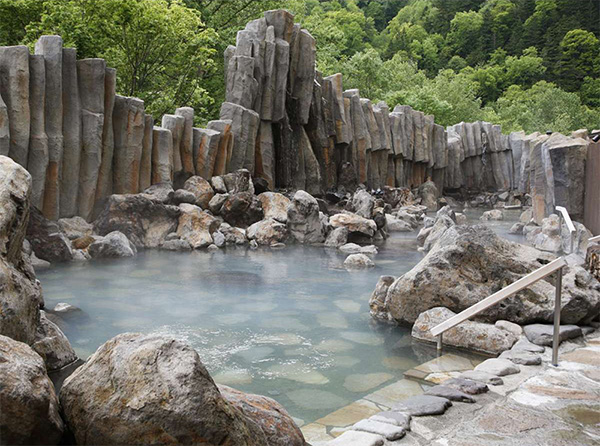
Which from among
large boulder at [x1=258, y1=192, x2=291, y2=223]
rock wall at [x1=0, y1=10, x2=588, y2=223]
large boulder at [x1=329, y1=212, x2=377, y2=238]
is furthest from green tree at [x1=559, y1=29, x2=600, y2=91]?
large boulder at [x1=258, y1=192, x2=291, y2=223]

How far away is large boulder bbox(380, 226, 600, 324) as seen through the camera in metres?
6.83

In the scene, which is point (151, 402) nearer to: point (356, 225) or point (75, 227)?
point (75, 227)

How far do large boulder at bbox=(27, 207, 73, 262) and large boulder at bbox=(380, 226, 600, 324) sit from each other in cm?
663

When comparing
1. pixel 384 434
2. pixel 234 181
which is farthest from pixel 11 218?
pixel 234 181

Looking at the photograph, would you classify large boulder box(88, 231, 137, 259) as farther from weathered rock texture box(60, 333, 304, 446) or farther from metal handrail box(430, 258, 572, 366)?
weathered rock texture box(60, 333, 304, 446)

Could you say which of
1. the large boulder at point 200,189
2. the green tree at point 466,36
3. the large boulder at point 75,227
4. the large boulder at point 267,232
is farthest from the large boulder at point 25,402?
the green tree at point 466,36

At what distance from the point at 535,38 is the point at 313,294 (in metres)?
58.6

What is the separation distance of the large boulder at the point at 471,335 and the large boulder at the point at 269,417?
3536mm

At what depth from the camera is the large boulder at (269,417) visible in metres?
3.12

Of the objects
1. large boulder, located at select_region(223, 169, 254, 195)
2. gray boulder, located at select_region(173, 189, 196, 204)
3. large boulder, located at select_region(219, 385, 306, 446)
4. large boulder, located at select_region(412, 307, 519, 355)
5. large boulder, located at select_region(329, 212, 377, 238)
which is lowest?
large boulder, located at select_region(412, 307, 519, 355)

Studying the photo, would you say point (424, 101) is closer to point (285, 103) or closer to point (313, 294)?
point (285, 103)

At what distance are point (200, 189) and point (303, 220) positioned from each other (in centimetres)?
275

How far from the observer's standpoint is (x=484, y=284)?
283 inches

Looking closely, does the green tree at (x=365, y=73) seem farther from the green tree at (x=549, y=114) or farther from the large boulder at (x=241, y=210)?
the large boulder at (x=241, y=210)
